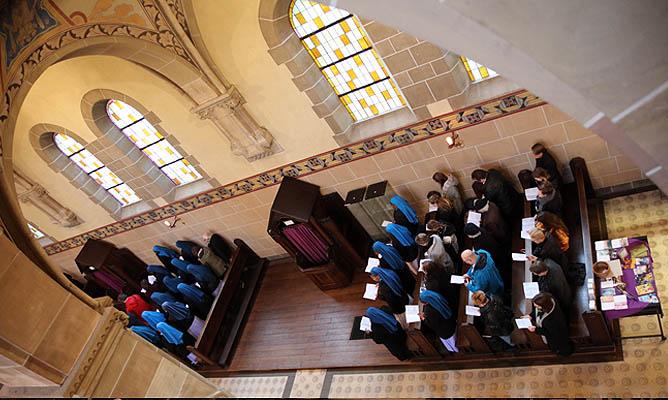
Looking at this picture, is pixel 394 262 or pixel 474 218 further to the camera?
pixel 394 262

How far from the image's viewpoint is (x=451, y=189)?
8.03 meters

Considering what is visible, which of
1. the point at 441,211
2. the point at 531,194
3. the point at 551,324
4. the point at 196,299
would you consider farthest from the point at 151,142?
the point at 551,324

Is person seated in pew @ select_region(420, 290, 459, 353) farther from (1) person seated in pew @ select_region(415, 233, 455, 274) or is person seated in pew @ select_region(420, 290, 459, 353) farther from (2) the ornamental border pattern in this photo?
(2) the ornamental border pattern

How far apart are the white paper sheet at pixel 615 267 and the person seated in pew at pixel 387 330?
2.69 m

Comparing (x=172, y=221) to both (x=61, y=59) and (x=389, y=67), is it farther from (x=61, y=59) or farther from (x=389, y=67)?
(x=389, y=67)

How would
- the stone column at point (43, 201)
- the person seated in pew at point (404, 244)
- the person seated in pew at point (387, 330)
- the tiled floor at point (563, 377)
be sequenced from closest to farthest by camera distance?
the tiled floor at point (563, 377), the person seated in pew at point (387, 330), the person seated in pew at point (404, 244), the stone column at point (43, 201)

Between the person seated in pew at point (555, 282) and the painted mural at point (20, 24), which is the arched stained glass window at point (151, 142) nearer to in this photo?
the painted mural at point (20, 24)

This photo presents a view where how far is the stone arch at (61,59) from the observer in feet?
14.1

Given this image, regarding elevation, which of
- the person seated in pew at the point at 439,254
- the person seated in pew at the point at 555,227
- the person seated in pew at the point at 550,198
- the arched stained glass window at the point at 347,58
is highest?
the arched stained glass window at the point at 347,58

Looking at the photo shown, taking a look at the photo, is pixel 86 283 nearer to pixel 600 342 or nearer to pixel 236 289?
pixel 236 289

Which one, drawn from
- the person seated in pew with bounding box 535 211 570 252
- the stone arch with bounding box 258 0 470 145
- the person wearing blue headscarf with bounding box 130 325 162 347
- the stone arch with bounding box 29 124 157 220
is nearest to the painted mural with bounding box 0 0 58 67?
the stone arch with bounding box 258 0 470 145

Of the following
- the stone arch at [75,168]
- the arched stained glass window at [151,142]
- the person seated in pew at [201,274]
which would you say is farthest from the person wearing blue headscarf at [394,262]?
the stone arch at [75,168]

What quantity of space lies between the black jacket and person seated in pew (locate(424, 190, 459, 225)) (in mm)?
586

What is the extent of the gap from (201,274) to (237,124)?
10.7ft
